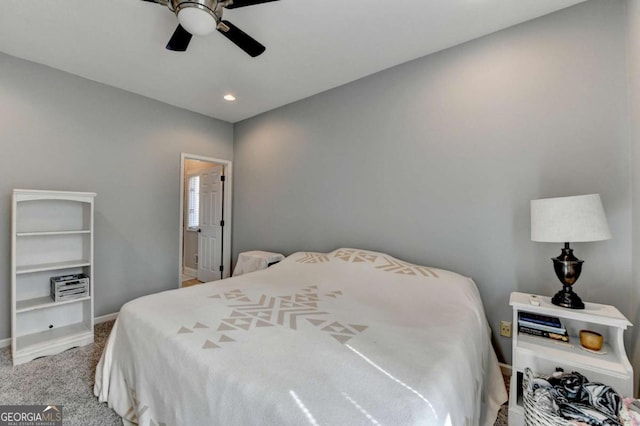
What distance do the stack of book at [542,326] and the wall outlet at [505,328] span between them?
0.36 metres

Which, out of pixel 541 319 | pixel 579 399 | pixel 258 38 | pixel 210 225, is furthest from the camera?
pixel 210 225

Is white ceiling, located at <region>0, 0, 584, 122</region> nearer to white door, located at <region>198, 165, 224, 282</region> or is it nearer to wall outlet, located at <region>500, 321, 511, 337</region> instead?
white door, located at <region>198, 165, 224, 282</region>

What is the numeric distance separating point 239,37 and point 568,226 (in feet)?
7.27

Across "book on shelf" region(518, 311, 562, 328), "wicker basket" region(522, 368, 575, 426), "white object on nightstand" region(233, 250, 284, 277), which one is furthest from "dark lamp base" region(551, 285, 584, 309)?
"white object on nightstand" region(233, 250, 284, 277)

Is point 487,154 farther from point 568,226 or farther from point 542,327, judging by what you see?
point 542,327

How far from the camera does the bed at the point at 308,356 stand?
908 mm

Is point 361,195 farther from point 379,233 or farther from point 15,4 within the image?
point 15,4

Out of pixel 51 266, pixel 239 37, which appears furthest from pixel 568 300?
pixel 51 266

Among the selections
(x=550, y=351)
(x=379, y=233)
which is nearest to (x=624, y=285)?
(x=550, y=351)

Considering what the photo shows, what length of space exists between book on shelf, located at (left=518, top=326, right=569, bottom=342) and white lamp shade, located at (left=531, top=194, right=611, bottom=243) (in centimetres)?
58

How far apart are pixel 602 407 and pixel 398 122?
2264 mm

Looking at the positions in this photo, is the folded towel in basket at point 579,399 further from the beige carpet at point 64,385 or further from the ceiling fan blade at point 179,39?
the ceiling fan blade at point 179,39

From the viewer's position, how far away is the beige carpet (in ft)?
5.32

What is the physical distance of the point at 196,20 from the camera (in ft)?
4.98
